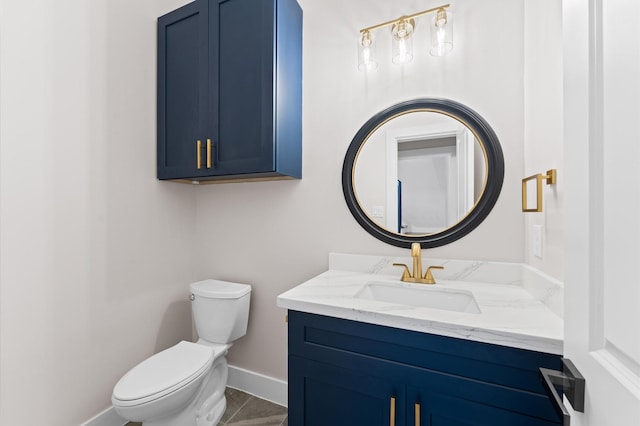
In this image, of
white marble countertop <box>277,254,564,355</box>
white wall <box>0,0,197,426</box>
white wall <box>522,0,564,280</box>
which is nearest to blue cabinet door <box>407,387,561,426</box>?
white marble countertop <box>277,254,564,355</box>

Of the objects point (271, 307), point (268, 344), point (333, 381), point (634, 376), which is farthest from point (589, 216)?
point (268, 344)

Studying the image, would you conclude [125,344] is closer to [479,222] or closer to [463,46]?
[479,222]

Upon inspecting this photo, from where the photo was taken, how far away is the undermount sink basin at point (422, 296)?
1.22 meters

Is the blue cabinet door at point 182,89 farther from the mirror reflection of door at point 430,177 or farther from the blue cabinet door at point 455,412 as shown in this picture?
the blue cabinet door at point 455,412

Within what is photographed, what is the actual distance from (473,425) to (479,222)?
84 cm

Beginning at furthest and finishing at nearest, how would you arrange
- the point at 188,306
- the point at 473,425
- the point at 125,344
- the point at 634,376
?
1. the point at 188,306
2. the point at 125,344
3. the point at 473,425
4. the point at 634,376

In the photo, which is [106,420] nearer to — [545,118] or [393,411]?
[393,411]

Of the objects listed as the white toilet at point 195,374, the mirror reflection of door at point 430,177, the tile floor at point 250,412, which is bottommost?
the tile floor at point 250,412

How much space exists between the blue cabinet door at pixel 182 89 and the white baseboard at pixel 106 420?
1.34 m

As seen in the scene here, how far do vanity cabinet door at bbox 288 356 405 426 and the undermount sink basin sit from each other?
1.05 feet

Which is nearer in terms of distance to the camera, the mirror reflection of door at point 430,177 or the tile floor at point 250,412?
the mirror reflection of door at point 430,177

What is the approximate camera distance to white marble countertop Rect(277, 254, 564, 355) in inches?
32.3

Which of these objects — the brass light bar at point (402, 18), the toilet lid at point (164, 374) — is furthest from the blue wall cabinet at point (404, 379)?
the brass light bar at point (402, 18)

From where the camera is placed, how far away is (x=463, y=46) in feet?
4.51
